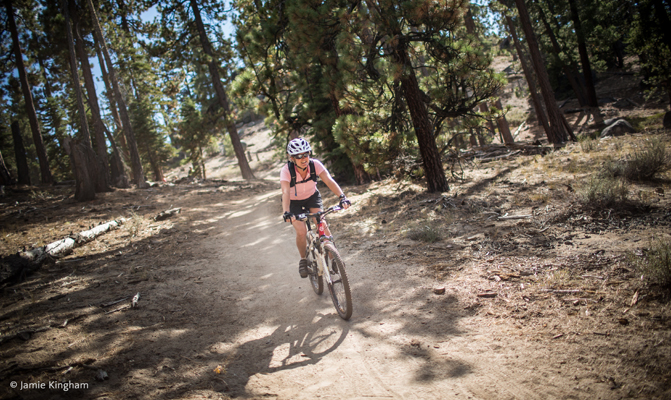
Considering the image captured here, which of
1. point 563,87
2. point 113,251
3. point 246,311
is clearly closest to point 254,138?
point 563,87

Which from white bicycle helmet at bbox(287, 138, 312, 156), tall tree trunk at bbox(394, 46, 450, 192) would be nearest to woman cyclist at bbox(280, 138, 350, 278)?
white bicycle helmet at bbox(287, 138, 312, 156)

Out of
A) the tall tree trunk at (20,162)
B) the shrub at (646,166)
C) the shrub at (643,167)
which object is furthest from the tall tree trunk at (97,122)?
the shrub at (646,166)

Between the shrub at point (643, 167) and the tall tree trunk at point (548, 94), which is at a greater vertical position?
the tall tree trunk at point (548, 94)

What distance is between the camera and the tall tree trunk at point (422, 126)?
29.9 ft

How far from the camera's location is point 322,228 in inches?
195

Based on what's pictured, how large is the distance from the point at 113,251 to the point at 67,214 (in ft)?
15.3

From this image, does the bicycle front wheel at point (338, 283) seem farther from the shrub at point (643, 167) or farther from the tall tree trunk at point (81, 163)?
the tall tree trunk at point (81, 163)

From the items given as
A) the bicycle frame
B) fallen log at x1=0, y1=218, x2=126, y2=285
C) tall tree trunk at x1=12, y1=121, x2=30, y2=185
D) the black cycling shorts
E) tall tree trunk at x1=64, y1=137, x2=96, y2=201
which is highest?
tall tree trunk at x1=12, y1=121, x2=30, y2=185

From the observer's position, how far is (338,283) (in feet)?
15.4

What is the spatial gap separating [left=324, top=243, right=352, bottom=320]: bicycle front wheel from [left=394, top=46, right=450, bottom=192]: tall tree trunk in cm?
603

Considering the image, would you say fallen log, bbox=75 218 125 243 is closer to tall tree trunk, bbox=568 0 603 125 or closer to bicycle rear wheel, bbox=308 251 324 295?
bicycle rear wheel, bbox=308 251 324 295

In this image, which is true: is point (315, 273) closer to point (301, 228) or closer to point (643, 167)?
point (301, 228)

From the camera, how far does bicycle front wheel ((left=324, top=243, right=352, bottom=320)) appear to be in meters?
4.39

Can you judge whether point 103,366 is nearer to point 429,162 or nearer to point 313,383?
point 313,383
